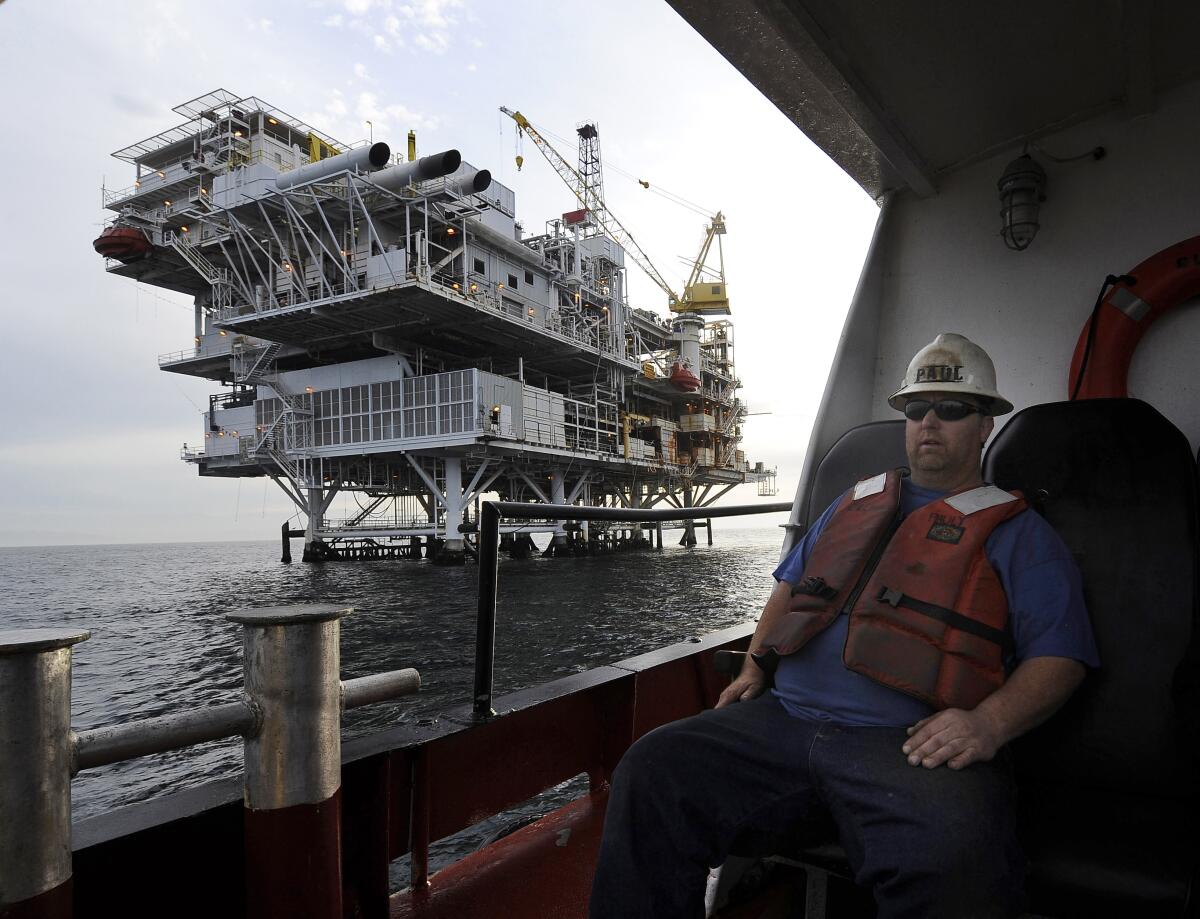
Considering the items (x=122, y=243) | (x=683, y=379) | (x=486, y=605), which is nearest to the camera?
(x=486, y=605)

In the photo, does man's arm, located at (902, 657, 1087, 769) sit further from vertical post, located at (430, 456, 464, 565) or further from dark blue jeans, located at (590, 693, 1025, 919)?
vertical post, located at (430, 456, 464, 565)

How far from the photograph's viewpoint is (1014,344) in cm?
369

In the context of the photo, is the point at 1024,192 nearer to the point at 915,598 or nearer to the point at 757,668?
the point at 915,598

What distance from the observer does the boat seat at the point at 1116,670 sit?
5.12 ft

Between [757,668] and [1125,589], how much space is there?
41.8 inches

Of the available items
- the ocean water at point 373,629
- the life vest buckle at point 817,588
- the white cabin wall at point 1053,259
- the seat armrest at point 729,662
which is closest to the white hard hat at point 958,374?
the life vest buckle at point 817,588

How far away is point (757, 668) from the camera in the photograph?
216 centimetres

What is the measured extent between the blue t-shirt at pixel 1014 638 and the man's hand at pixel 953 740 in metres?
0.12

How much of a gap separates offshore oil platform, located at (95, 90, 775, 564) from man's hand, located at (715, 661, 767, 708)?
79.0 ft

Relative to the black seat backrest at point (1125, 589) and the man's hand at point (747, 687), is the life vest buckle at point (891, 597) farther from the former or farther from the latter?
the black seat backrest at point (1125, 589)

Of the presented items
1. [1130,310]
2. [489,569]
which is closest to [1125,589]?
[1130,310]

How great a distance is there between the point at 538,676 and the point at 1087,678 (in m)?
8.98

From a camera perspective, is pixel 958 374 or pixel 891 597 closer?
pixel 891 597

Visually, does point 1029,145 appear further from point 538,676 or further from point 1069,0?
point 538,676
